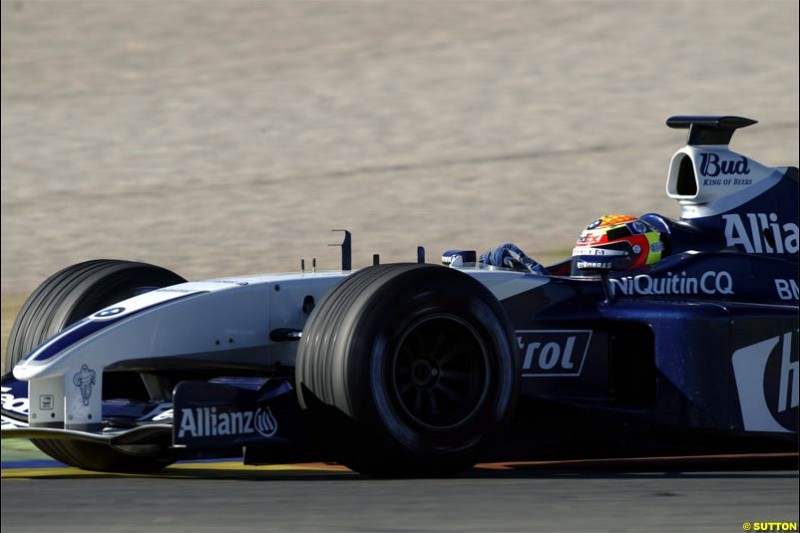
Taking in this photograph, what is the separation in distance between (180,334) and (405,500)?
180 cm

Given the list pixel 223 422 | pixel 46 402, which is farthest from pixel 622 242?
pixel 46 402

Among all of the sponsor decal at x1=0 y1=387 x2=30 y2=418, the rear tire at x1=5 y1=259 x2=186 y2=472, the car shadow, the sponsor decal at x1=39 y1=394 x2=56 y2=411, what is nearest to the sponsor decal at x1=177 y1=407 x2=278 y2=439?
the car shadow

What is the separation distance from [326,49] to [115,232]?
10726mm

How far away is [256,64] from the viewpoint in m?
28.8

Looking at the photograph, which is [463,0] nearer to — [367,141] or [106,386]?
[367,141]

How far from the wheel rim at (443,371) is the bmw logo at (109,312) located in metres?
1.40

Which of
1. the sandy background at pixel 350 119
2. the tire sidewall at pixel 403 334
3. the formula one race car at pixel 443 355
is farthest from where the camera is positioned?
the sandy background at pixel 350 119

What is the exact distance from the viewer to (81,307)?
8.41m

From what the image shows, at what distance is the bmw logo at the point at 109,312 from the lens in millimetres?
7738

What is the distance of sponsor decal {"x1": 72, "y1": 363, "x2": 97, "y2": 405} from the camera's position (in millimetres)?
7363

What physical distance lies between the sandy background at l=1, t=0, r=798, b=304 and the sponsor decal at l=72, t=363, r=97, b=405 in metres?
9.71

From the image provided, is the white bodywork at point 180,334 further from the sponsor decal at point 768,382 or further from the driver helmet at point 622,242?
the sponsor decal at point 768,382

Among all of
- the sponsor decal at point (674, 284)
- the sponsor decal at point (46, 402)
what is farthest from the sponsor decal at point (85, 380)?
the sponsor decal at point (674, 284)

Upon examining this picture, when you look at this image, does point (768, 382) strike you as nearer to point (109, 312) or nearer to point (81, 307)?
point (109, 312)
